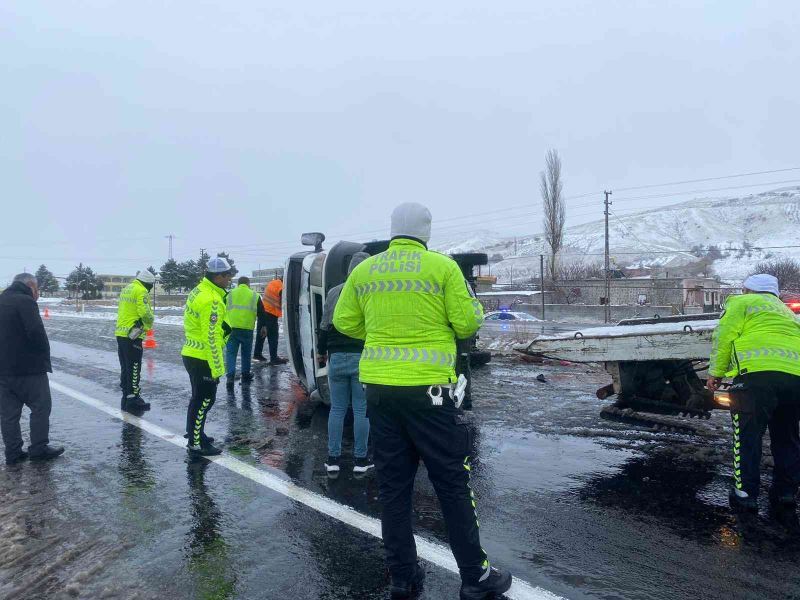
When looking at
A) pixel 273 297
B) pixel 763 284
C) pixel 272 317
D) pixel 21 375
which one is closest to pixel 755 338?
pixel 763 284

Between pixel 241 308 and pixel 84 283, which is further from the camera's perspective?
pixel 84 283

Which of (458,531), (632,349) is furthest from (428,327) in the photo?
(632,349)

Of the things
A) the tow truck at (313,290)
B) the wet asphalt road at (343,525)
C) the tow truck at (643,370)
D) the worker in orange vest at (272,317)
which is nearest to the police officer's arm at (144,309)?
the wet asphalt road at (343,525)

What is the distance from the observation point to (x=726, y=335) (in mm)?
4766

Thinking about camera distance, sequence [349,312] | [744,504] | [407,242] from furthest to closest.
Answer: [744,504]
[349,312]
[407,242]

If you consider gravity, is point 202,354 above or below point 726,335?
below

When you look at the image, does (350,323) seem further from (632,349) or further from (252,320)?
(252,320)

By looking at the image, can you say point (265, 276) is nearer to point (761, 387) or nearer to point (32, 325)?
point (32, 325)

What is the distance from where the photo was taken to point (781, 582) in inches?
132

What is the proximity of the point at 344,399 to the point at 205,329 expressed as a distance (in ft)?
5.00

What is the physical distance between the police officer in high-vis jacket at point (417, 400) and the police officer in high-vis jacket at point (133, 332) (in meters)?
5.71

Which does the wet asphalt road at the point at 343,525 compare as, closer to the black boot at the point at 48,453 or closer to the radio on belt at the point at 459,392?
the black boot at the point at 48,453

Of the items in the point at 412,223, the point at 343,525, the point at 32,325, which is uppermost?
the point at 412,223

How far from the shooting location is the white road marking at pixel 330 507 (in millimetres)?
3322
